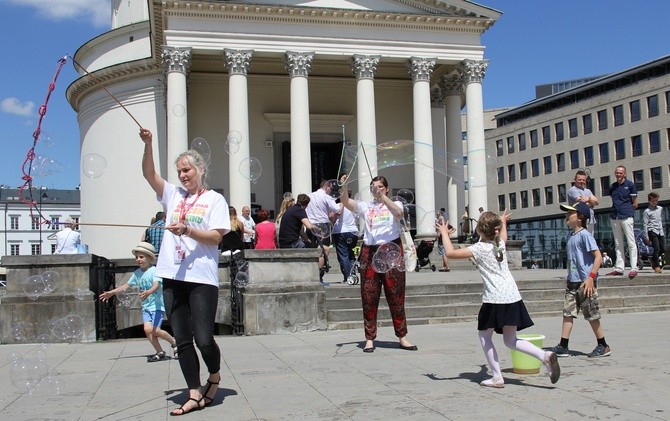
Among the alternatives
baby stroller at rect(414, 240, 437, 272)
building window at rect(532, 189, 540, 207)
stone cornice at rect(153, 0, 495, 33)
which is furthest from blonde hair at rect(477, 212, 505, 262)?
building window at rect(532, 189, 540, 207)

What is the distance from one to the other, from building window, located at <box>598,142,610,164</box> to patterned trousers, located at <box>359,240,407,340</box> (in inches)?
2697

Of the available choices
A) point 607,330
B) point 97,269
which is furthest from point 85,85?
point 607,330

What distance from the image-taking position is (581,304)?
8852mm

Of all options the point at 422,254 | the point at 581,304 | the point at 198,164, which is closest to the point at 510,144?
the point at 422,254

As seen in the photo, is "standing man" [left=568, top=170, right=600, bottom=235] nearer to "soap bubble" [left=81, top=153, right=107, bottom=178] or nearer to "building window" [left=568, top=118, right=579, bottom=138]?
"soap bubble" [left=81, top=153, right=107, bottom=178]

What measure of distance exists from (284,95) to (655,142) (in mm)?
42757

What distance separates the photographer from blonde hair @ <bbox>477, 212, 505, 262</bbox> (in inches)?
288

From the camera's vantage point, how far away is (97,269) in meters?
13.2

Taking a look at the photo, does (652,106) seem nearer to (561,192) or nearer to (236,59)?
Answer: (561,192)

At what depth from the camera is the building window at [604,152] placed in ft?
240

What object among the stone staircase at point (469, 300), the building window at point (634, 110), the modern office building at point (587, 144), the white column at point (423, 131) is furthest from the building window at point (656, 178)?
the stone staircase at point (469, 300)

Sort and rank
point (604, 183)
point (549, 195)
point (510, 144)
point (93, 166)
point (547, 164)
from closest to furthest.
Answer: point (93, 166) < point (604, 183) < point (549, 195) < point (547, 164) < point (510, 144)

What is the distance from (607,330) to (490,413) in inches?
257

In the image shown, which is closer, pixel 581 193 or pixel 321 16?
pixel 581 193
